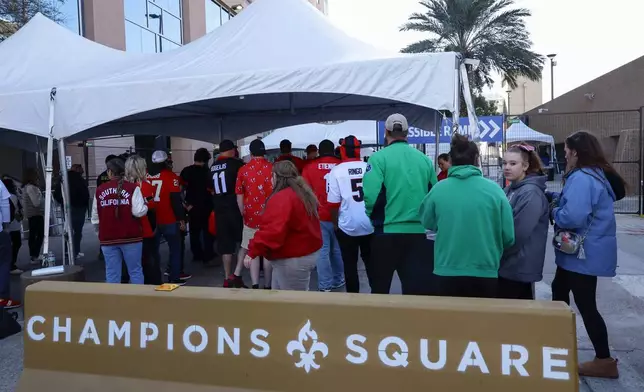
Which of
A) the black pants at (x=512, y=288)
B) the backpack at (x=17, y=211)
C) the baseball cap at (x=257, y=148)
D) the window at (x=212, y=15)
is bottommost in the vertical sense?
the black pants at (x=512, y=288)

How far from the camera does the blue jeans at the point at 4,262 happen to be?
588 cm

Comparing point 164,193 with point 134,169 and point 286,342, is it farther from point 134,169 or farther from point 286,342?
point 286,342

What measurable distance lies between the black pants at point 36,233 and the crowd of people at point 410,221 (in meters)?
2.71

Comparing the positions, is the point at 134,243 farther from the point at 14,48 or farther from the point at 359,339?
the point at 14,48

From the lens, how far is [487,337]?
7.59ft

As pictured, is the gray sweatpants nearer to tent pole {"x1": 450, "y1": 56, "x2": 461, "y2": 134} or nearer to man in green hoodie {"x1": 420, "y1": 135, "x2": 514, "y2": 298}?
man in green hoodie {"x1": 420, "y1": 135, "x2": 514, "y2": 298}

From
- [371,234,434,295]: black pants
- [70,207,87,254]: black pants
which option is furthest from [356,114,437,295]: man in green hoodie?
[70,207,87,254]: black pants

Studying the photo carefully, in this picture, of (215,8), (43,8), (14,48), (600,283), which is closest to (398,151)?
(600,283)

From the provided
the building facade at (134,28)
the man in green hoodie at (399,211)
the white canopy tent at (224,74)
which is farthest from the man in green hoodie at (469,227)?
the building facade at (134,28)

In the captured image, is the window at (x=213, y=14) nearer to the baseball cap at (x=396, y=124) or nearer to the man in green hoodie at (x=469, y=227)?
the baseball cap at (x=396, y=124)

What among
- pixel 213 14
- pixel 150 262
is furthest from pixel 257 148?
pixel 213 14

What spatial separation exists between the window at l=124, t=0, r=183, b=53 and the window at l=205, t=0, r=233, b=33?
2.85 m

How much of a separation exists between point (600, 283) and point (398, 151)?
14.0 ft

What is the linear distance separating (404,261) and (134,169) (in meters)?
3.09
